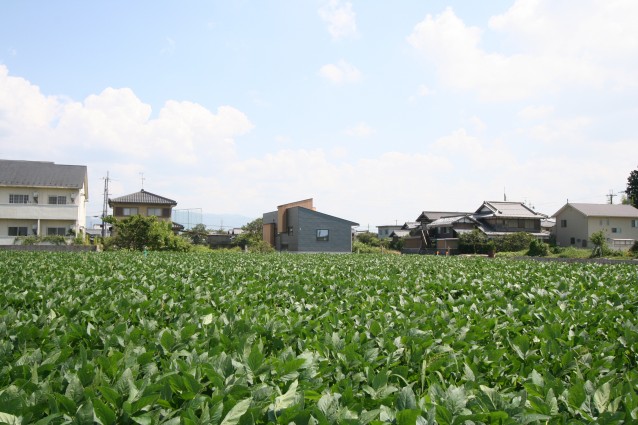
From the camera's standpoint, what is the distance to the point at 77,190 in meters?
46.6

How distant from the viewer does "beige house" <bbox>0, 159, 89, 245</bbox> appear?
44.8 metres

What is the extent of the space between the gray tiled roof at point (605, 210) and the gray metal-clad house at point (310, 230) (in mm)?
28872

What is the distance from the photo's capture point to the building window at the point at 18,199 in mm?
45031

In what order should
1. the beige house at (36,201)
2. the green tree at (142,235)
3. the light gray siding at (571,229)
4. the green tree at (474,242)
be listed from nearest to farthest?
the green tree at (142,235) → the beige house at (36,201) → the green tree at (474,242) → the light gray siding at (571,229)

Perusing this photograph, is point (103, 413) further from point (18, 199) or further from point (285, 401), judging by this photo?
point (18, 199)

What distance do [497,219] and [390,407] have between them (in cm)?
6133

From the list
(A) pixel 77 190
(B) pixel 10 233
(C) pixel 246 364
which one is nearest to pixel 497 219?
(A) pixel 77 190

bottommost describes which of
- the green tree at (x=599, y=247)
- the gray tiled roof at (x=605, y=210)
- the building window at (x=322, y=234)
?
the green tree at (x=599, y=247)

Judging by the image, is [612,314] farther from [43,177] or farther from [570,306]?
[43,177]

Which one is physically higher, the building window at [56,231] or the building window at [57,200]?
the building window at [57,200]

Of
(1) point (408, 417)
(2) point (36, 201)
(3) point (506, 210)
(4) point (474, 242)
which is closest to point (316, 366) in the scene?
(1) point (408, 417)

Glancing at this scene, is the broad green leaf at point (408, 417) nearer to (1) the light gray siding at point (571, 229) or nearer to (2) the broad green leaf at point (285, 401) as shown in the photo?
(2) the broad green leaf at point (285, 401)

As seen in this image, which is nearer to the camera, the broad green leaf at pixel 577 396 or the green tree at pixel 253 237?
the broad green leaf at pixel 577 396

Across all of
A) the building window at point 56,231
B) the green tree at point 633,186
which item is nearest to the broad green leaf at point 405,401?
the building window at point 56,231
